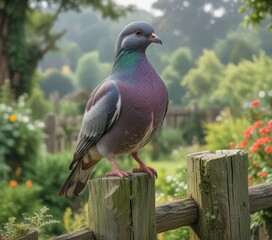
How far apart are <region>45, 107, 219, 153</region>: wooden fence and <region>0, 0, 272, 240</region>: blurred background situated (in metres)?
0.02

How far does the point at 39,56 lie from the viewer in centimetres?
1361

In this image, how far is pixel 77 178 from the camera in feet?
7.30

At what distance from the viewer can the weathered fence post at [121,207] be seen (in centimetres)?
189

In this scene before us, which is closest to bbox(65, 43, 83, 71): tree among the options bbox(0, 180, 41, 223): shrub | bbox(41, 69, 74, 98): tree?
bbox(41, 69, 74, 98): tree

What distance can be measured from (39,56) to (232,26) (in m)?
19.9

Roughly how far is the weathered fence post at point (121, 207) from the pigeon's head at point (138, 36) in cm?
51

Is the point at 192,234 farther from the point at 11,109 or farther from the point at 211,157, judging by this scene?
the point at 11,109

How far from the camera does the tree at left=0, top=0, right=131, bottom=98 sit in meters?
12.8

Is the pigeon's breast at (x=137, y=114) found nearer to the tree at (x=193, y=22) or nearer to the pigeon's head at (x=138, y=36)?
the pigeon's head at (x=138, y=36)

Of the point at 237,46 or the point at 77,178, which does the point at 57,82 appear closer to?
the point at 237,46

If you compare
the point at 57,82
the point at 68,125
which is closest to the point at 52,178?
the point at 68,125

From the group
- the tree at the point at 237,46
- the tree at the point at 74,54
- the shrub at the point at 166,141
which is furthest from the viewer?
the tree at the point at 74,54

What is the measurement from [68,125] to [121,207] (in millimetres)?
12382

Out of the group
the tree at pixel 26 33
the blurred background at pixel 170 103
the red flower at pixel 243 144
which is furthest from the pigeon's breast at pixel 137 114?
the tree at pixel 26 33
